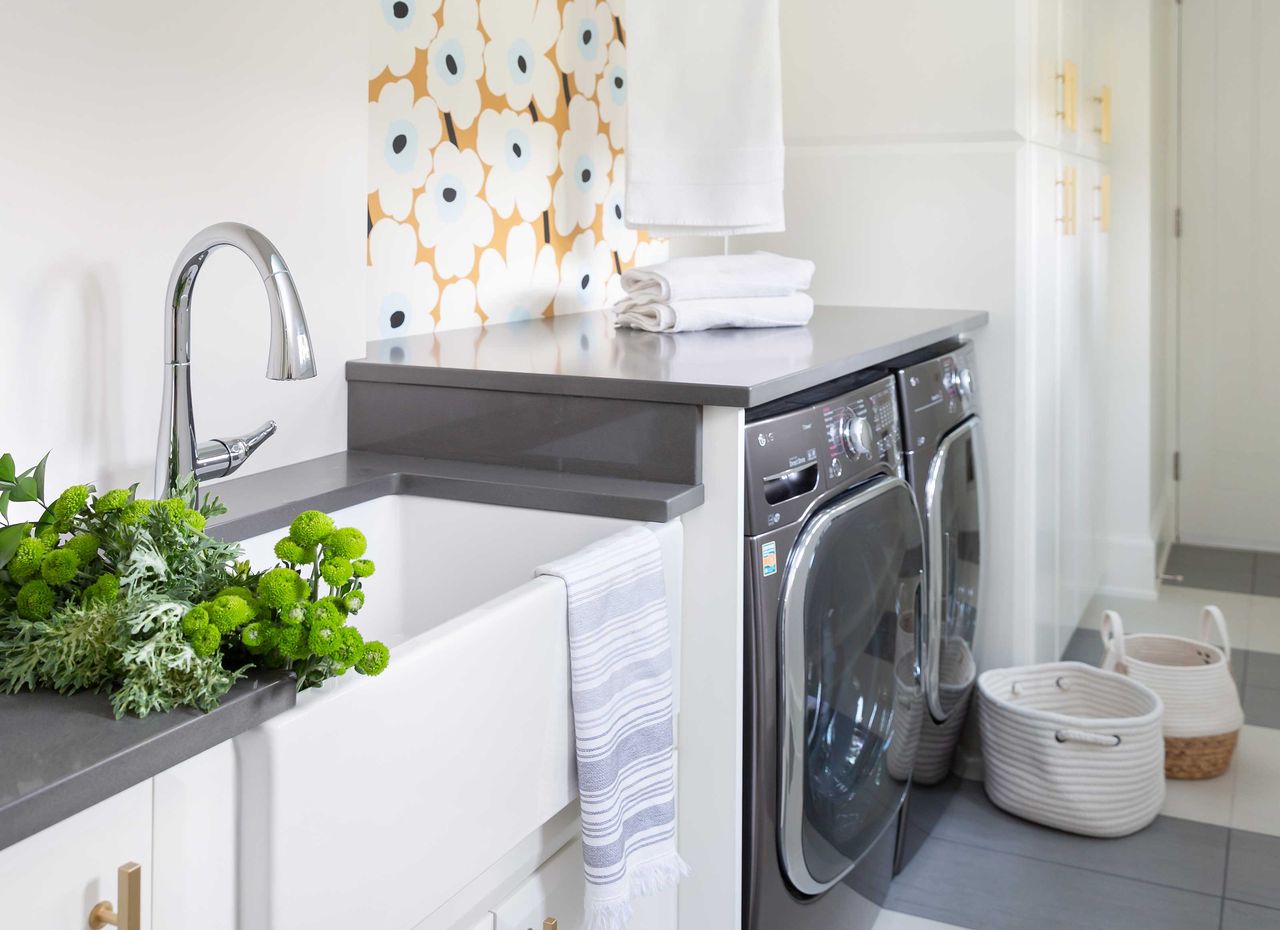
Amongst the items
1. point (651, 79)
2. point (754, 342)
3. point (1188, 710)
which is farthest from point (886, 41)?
point (1188, 710)

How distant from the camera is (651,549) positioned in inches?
55.2

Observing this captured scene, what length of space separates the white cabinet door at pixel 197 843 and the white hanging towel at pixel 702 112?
1.55 meters

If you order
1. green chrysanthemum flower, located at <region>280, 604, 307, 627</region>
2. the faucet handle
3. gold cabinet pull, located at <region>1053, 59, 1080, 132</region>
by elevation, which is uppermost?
gold cabinet pull, located at <region>1053, 59, 1080, 132</region>

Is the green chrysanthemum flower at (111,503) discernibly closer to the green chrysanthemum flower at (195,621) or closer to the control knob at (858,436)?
the green chrysanthemum flower at (195,621)

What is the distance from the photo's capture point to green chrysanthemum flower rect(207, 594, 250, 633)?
86 cm

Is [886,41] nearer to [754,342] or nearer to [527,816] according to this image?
[754,342]

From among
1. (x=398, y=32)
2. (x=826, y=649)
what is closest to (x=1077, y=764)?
(x=826, y=649)

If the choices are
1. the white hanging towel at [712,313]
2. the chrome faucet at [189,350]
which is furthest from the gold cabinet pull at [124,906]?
the white hanging towel at [712,313]

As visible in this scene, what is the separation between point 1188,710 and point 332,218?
6.64 ft

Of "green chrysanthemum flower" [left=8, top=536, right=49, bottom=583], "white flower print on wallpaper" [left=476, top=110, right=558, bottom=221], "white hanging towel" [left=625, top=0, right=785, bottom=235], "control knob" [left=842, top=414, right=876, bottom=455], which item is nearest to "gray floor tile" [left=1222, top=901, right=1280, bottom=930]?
"control knob" [left=842, top=414, right=876, bottom=455]

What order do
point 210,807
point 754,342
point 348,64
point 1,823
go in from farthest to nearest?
1. point 754,342
2. point 348,64
3. point 210,807
4. point 1,823

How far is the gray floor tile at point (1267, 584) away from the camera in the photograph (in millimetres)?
3984

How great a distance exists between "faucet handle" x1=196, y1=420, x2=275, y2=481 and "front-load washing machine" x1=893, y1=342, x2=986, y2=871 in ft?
3.70

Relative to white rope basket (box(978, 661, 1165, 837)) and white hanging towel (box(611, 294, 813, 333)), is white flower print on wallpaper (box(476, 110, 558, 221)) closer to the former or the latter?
white hanging towel (box(611, 294, 813, 333))
